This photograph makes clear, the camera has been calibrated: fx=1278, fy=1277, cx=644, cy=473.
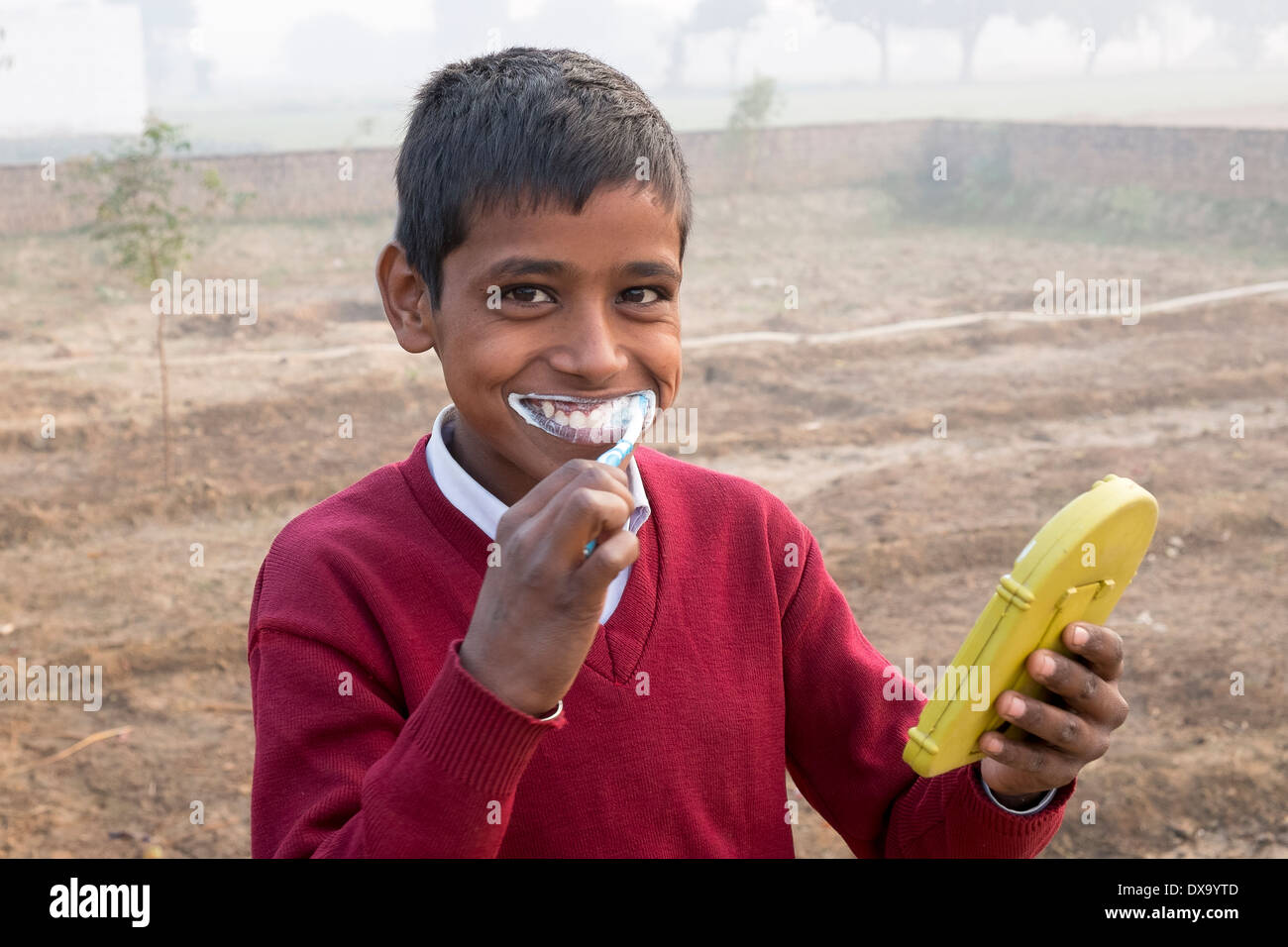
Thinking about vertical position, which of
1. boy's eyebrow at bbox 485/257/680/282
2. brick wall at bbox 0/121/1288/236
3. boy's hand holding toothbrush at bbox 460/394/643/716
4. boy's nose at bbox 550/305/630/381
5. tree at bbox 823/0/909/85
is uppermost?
tree at bbox 823/0/909/85

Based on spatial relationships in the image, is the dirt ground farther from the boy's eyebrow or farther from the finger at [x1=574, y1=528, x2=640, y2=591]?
the finger at [x1=574, y1=528, x2=640, y2=591]

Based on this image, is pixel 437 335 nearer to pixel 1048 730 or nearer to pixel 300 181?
pixel 1048 730

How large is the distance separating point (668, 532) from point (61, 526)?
6.50m

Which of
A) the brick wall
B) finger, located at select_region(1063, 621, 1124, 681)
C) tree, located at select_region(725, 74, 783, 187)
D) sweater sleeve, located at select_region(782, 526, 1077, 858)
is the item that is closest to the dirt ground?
the brick wall

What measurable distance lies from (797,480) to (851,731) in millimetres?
6392

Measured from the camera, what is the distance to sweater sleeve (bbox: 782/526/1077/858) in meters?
1.43

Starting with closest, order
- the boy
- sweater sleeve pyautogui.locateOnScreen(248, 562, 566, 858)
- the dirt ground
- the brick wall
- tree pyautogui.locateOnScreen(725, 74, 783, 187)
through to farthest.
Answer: sweater sleeve pyautogui.locateOnScreen(248, 562, 566, 858)
the boy
the dirt ground
the brick wall
tree pyautogui.locateOnScreen(725, 74, 783, 187)

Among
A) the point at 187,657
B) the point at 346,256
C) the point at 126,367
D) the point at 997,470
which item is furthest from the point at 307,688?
the point at 346,256

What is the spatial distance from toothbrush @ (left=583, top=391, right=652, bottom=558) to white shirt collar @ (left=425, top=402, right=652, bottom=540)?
0.04 m

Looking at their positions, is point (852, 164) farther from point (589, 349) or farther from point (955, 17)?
point (955, 17)

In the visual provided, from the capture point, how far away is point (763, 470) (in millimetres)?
8000

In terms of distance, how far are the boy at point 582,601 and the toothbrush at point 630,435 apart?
2 cm

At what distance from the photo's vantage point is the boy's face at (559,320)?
1.29m

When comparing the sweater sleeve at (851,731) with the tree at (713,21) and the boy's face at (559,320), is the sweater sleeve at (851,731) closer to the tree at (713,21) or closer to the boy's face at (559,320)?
the boy's face at (559,320)
